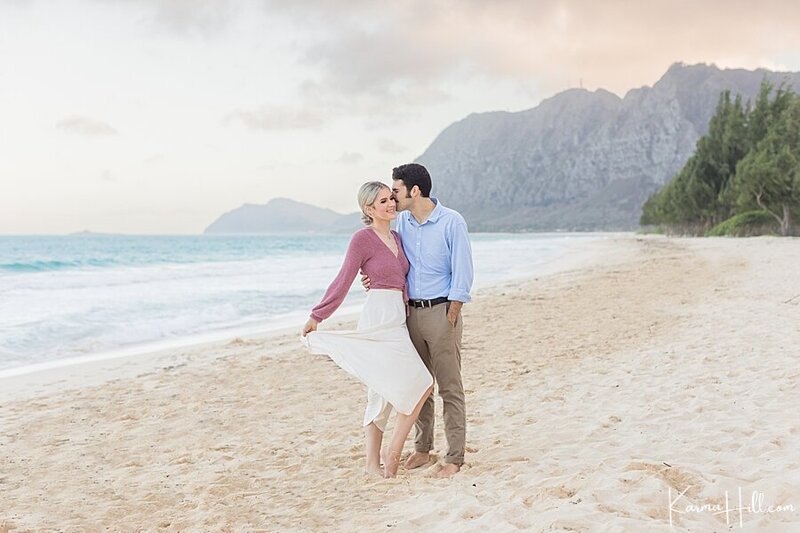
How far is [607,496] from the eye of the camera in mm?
3432

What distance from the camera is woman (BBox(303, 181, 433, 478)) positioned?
4035 millimetres

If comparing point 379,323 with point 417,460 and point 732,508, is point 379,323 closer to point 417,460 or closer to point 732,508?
point 417,460

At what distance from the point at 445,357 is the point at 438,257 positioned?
2.25ft

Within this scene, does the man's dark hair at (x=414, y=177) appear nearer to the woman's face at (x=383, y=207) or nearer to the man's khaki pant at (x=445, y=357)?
the woman's face at (x=383, y=207)

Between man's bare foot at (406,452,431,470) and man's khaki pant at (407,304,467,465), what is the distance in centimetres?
31

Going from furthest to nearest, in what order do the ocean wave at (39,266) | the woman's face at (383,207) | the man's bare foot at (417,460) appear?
the ocean wave at (39,266) → the man's bare foot at (417,460) → the woman's face at (383,207)

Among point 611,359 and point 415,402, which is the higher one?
point 415,402

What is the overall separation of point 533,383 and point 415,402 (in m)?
3.16

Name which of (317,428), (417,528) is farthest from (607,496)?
(317,428)

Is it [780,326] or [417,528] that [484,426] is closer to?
[417,528]

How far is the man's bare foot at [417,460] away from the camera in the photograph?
4562 millimetres

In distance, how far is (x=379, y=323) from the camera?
410 centimetres

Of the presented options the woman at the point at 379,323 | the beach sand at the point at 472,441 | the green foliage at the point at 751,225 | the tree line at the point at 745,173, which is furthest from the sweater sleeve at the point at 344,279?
the green foliage at the point at 751,225

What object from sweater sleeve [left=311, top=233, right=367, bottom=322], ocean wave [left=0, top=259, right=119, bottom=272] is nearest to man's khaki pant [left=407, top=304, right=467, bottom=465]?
sweater sleeve [left=311, top=233, right=367, bottom=322]
